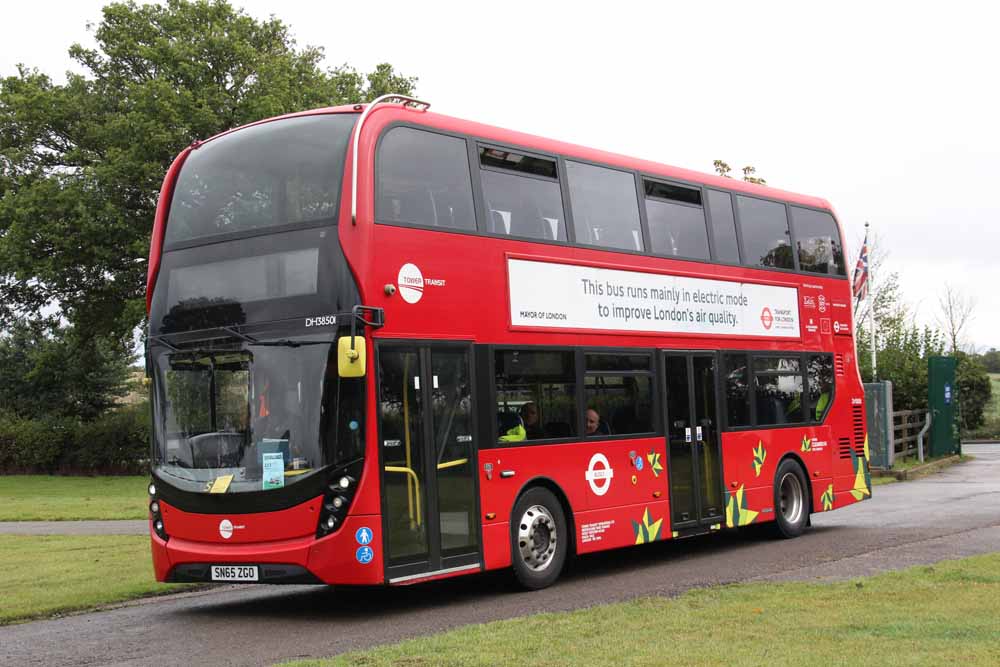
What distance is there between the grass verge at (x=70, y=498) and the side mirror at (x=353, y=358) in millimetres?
15083

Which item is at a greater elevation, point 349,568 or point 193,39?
point 193,39

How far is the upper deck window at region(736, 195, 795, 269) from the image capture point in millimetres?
16594

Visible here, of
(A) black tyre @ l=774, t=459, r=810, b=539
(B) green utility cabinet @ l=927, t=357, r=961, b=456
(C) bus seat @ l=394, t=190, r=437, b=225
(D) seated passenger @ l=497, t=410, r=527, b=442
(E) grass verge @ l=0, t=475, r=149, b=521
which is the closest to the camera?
(C) bus seat @ l=394, t=190, r=437, b=225

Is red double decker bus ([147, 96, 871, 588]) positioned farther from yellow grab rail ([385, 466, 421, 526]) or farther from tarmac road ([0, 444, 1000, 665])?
tarmac road ([0, 444, 1000, 665])

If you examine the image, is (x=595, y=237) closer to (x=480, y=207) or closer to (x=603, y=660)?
(x=480, y=207)

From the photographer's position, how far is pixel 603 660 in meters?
7.90

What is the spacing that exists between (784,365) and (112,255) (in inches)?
948

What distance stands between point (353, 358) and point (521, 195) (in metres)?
3.29

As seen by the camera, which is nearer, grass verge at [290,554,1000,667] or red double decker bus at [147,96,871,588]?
grass verge at [290,554,1000,667]

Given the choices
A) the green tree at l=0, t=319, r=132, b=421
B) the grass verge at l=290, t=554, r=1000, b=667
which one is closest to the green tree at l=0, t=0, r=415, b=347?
the green tree at l=0, t=319, r=132, b=421

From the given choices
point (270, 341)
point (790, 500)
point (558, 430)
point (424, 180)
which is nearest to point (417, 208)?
point (424, 180)

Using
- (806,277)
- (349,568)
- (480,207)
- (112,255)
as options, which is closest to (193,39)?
(112,255)

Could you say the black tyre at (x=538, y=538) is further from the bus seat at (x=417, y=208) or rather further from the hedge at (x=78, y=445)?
the hedge at (x=78, y=445)

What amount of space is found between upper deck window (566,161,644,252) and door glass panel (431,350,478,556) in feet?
8.46
